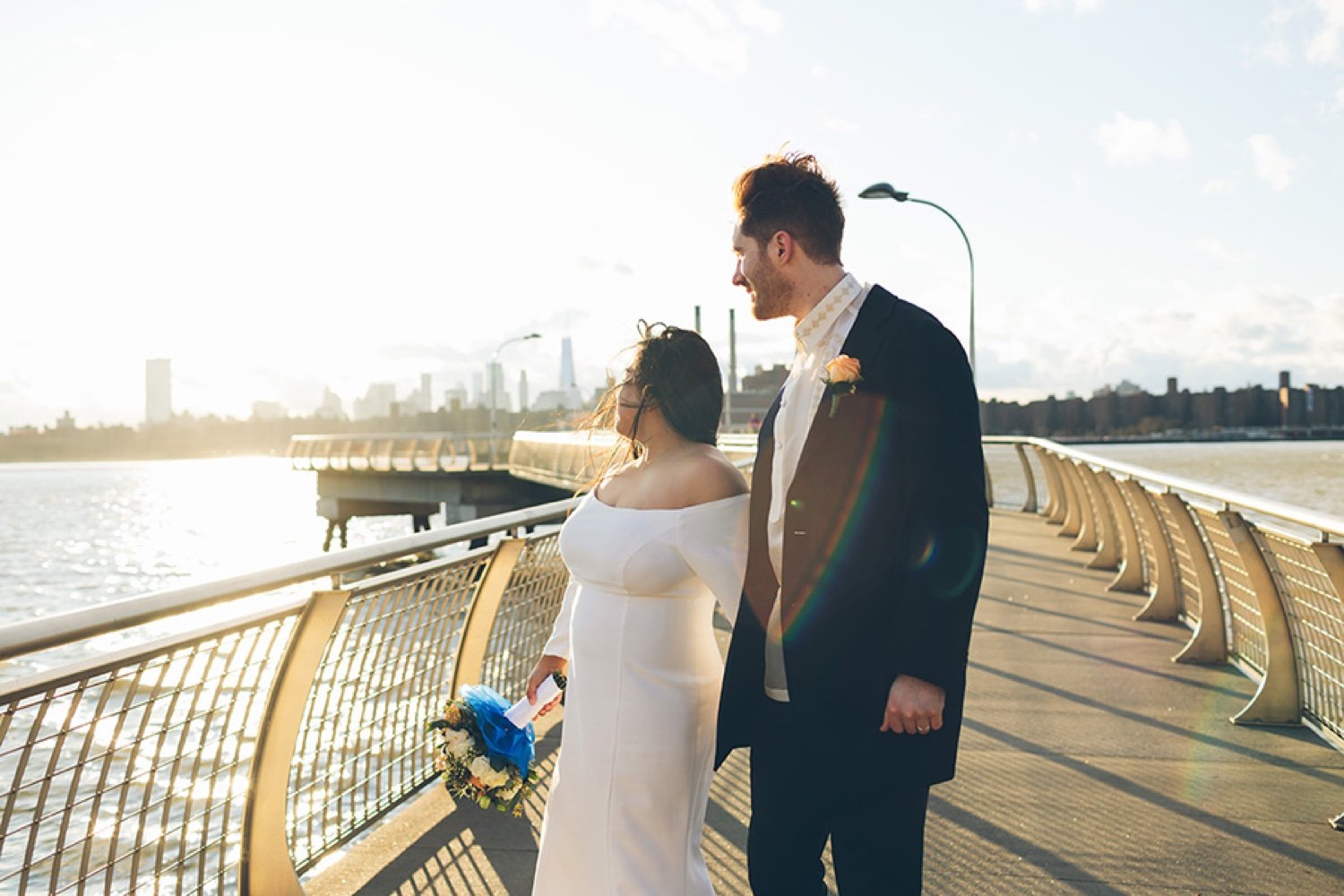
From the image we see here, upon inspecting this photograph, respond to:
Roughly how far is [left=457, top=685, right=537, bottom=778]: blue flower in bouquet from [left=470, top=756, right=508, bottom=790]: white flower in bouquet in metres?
0.03

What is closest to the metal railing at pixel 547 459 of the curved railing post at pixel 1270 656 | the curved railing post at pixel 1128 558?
the curved railing post at pixel 1128 558

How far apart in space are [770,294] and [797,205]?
7.8 inches

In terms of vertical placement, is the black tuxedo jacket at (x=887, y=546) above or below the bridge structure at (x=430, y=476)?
above

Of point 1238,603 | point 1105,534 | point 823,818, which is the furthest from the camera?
point 1105,534

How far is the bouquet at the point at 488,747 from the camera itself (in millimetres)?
3299

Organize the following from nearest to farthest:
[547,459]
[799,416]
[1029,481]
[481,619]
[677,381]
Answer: [799,416]
[677,381]
[481,619]
[1029,481]
[547,459]

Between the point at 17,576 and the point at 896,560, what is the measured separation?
144 feet

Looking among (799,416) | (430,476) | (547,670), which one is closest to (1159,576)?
(547,670)

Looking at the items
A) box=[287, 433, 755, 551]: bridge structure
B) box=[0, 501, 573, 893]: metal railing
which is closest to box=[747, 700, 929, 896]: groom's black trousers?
box=[0, 501, 573, 893]: metal railing

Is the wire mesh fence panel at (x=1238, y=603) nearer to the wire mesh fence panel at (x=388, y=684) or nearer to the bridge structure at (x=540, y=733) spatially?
the bridge structure at (x=540, y=733)

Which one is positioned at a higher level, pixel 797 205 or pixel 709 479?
pixel 797 205

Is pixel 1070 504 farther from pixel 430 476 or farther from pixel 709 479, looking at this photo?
pixel 430 476

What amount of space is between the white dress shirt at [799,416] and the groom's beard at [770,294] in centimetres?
6

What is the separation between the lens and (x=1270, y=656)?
5.89m
